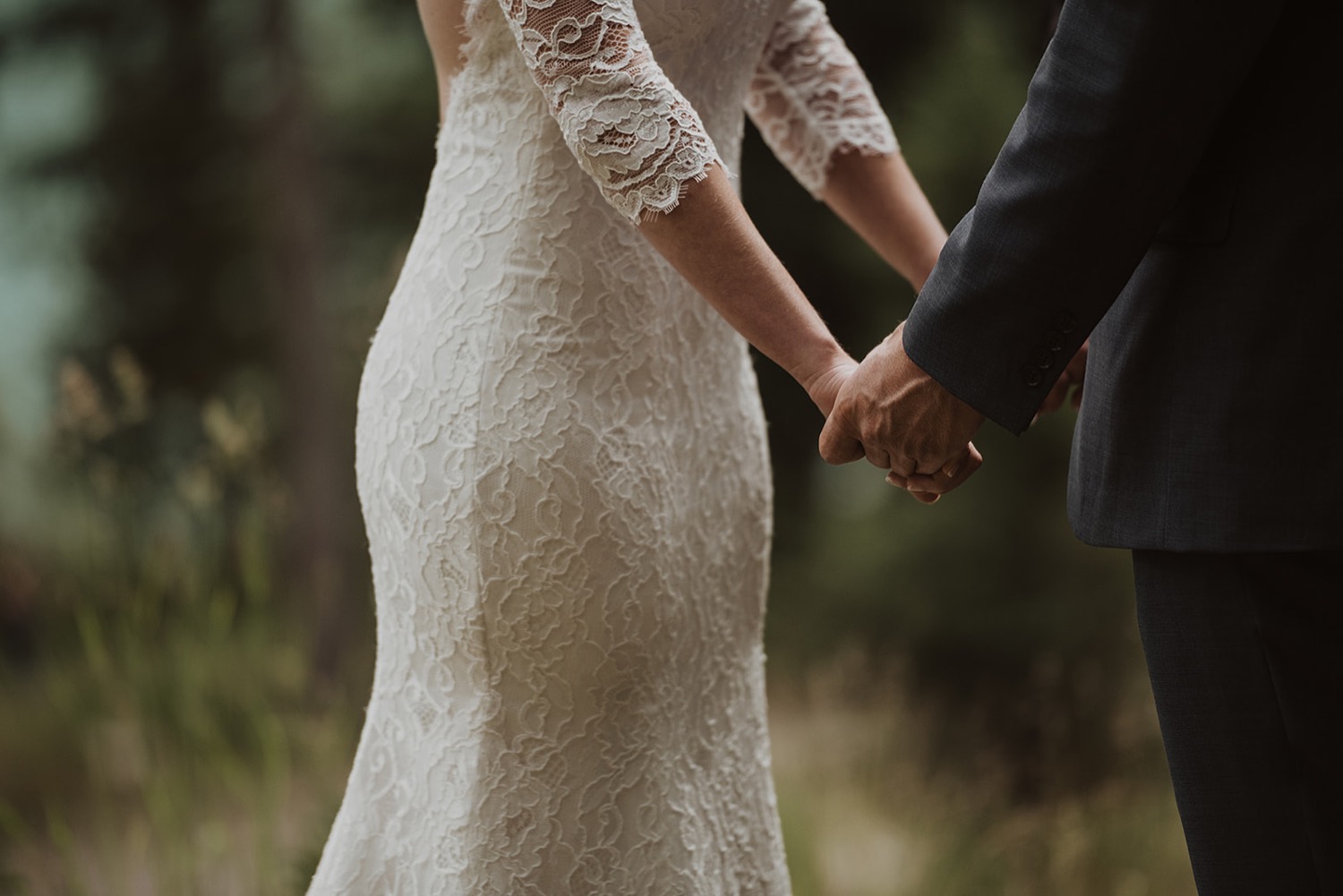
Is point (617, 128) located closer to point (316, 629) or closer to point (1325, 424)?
point (1325, 424)

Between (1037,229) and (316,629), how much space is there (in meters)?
3.77

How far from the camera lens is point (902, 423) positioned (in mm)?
1409

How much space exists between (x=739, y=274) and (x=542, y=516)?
1.21ft

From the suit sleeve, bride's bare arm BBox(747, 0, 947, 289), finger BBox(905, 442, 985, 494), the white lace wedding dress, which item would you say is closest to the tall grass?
the white lace wedding dress

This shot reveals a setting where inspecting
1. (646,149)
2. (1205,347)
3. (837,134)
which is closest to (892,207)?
(837,134)

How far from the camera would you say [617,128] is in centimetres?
136

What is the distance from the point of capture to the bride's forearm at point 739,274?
54.7 inches

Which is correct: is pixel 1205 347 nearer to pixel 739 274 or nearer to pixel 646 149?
pixel 739 274

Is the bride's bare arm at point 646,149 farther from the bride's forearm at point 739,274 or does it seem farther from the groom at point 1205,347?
the groom at point 1205,347

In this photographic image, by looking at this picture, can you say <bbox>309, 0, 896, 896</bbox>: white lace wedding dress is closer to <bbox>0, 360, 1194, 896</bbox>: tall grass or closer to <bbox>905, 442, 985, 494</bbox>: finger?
<bbox>905, 442, 985, 494</bbox>: finger

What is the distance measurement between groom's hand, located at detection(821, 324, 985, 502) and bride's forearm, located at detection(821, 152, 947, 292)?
477 mm

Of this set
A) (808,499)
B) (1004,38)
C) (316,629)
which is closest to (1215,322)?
(1004,38)

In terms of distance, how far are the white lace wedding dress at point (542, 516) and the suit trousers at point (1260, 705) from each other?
1.94ft

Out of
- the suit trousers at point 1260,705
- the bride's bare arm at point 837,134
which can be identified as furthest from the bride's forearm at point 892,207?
the suit trousers at point 1260,705
